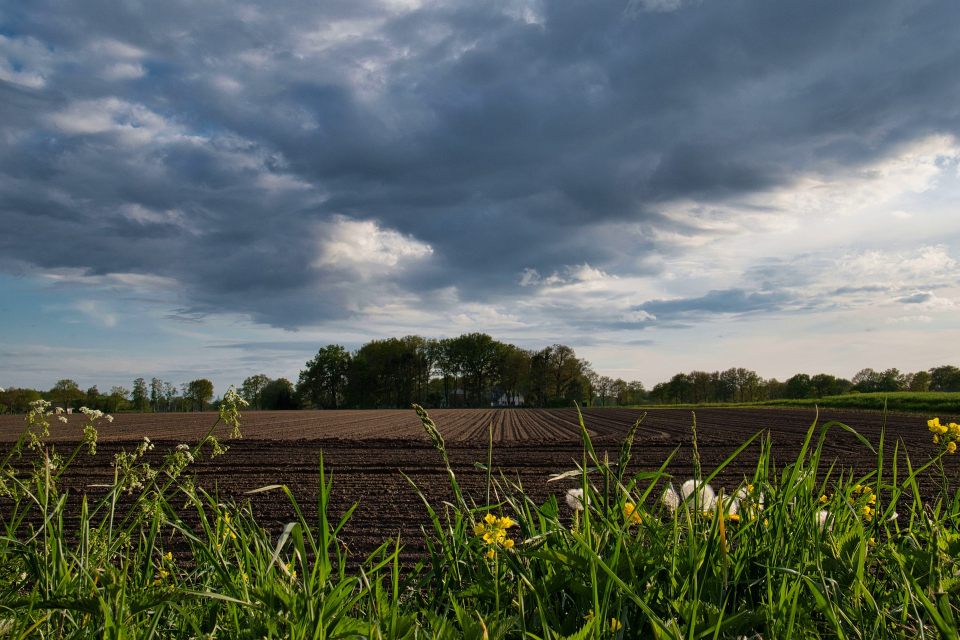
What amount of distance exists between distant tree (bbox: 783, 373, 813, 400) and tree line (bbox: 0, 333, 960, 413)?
202mm

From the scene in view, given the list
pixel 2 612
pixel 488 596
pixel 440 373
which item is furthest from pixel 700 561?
pixel 440 373

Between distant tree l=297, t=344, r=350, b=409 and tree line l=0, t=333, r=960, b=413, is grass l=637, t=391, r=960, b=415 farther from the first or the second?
distant tree l=297, t=344, r=350, b=409

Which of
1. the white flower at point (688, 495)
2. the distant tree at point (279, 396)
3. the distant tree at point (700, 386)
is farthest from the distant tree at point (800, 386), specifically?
the white flower at point (688, 495)

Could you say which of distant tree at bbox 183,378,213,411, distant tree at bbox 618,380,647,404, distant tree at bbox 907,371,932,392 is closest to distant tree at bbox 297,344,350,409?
distant tree at bbox 183,378,213,411

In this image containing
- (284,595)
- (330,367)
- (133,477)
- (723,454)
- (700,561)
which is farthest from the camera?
(330,367)

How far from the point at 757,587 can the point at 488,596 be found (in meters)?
0.90

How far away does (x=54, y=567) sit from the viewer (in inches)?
70.5

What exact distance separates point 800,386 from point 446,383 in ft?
216

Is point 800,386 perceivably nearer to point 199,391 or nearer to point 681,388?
point 681,388

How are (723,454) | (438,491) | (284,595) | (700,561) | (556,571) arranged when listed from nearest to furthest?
(284,595), (700,561), (556,571), (438,491), (723,454)

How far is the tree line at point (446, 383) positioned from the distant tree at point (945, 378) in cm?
1127

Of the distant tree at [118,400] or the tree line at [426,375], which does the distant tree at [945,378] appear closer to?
the tree line at [426,375]

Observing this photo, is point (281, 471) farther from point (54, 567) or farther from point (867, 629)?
point (867, 629)

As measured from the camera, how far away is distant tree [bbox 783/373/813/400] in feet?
310
